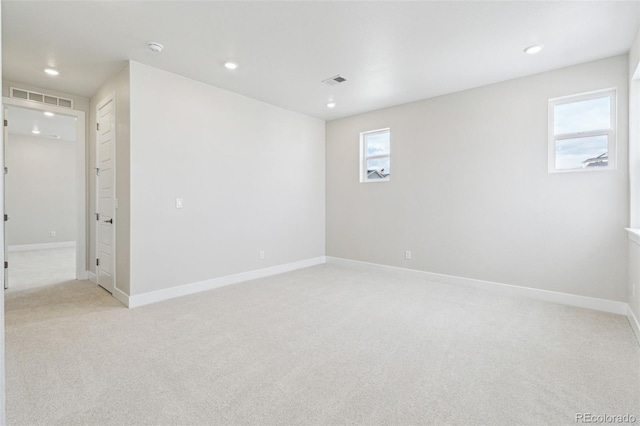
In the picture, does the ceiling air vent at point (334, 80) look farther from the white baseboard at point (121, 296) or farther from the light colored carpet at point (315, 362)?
the white baseboard at point (121, 296)

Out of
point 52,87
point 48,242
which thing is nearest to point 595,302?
point 52,87

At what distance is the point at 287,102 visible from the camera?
5125mm

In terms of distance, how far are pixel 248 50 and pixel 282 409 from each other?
10.5 ft

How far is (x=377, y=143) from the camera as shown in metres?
5.66

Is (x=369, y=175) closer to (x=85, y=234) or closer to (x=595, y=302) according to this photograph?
(x=595, y=302)

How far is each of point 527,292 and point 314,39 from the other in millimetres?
3819

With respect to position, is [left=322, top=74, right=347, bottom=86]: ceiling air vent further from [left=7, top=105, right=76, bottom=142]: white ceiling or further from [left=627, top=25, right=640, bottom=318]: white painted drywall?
[left=7, top=105, right=76, bottom=142]: white ceiling

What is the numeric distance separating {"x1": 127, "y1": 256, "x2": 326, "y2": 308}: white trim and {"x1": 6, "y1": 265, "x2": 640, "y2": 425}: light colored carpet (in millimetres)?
170

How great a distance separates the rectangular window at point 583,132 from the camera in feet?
11.8

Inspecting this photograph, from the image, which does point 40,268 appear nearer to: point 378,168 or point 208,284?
point 208,284

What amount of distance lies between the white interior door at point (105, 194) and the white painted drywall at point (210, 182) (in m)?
0.60

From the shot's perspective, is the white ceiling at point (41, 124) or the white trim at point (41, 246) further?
the white trim at point (41, 246)

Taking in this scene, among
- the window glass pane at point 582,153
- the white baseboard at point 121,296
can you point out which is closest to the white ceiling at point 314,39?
the window glass pane at point 582,153

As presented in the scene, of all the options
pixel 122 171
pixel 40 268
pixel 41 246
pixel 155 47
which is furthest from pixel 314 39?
pixel 41 246
